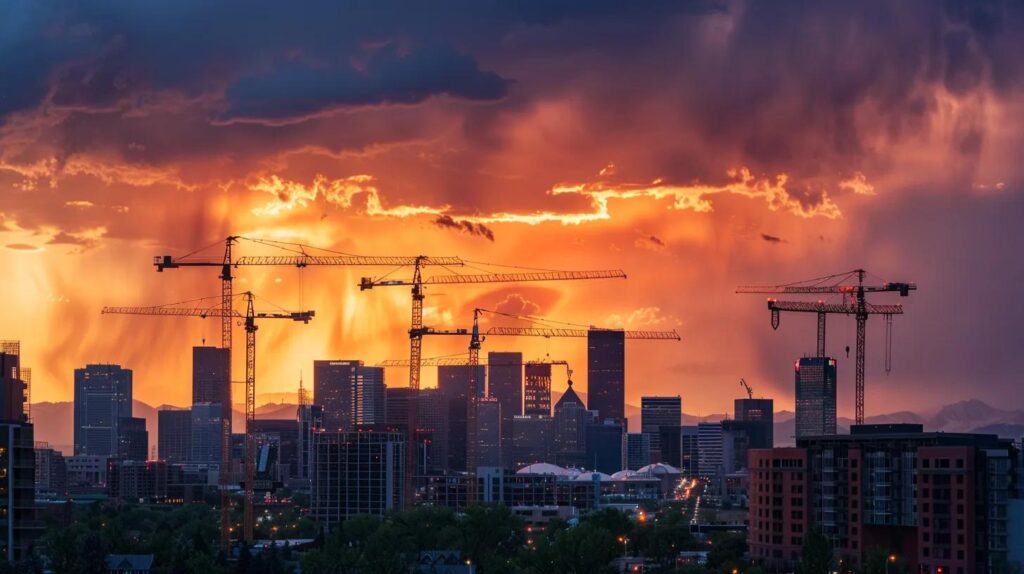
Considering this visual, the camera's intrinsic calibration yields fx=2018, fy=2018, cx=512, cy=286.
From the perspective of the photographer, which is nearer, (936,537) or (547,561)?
(936,537)

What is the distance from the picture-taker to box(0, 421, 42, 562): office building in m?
124

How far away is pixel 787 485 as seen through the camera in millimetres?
175250

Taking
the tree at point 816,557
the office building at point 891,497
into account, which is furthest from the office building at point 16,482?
the office building at point 891,497

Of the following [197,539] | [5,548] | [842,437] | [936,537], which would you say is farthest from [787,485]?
[5,548]

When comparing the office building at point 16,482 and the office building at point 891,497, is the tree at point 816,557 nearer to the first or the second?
the office building at point 891,497

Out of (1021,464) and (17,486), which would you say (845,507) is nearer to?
(1021,464)

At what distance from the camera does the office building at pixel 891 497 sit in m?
156

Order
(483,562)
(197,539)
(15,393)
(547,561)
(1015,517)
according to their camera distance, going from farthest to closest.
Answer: (197,539) → (483,562) → (547,561) → (1015,517) → (15,393)

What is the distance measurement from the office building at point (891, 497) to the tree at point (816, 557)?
1012cm

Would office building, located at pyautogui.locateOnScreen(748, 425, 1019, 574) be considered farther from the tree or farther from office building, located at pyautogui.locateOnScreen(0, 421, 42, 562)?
office building, located at pyautogui.locateOnScreen(0, 421, 42, 562)

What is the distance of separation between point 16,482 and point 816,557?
183 ft

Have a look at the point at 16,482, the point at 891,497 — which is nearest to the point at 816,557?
the point at 891,497

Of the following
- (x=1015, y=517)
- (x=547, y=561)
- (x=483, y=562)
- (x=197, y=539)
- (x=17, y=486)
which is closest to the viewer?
(x=17, y=486)

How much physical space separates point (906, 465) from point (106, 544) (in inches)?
2873
